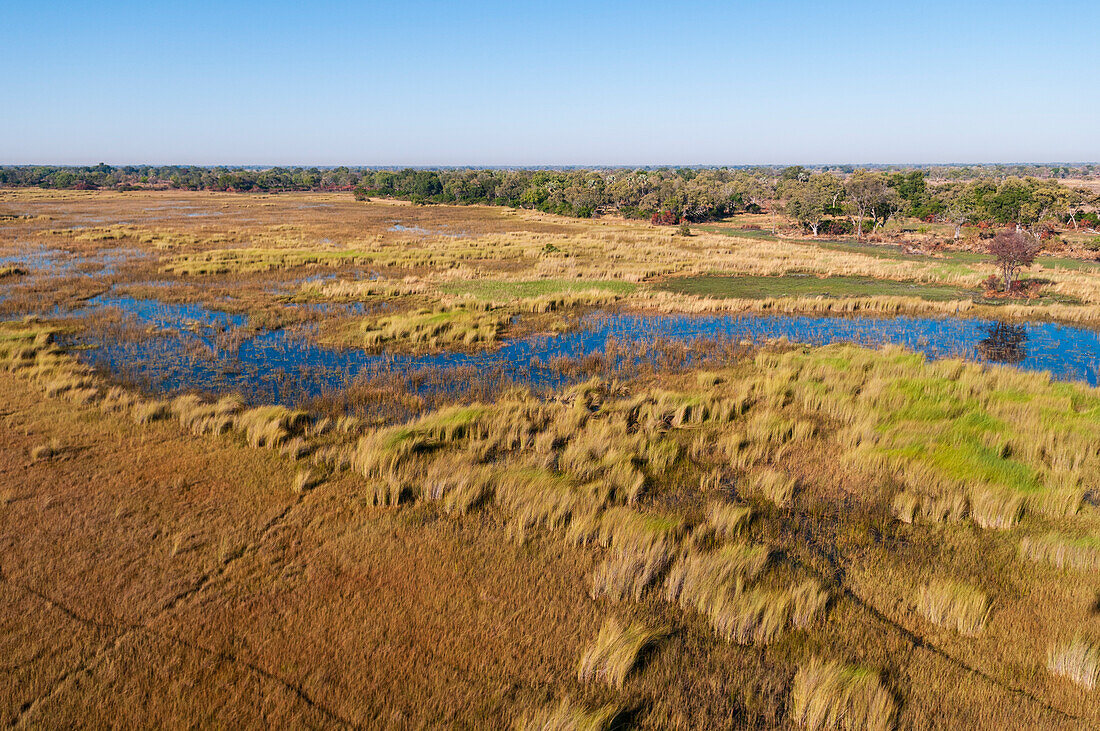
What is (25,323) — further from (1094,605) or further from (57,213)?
(57,213)

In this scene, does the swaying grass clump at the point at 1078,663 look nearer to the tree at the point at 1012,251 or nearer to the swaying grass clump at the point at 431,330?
the swaying grass clump at the point at 431,330

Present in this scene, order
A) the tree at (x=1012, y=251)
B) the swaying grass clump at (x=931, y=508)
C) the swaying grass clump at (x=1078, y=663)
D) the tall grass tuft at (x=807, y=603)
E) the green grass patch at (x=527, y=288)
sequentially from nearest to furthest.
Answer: the swaying grass clump at (x=1078, y=663)
the tall grass tuft at (x=807, y=603)
the swaying grass clump at (x=931, y=508)
the tree at (x=1012, y=251)
the green grass patch at (x=527, y=288)

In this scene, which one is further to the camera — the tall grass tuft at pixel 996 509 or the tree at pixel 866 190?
the tree at pixel 866 190

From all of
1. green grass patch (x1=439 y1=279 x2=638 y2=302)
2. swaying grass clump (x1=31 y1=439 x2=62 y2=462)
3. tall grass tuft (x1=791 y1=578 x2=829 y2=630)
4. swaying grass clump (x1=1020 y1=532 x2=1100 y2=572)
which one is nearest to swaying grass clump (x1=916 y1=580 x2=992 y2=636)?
tall grass tuft (x1=791 y1=578 x2=829 y2=630)

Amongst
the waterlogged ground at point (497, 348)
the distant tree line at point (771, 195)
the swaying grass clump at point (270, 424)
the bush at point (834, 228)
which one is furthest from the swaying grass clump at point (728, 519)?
the bush at point (834, 228)

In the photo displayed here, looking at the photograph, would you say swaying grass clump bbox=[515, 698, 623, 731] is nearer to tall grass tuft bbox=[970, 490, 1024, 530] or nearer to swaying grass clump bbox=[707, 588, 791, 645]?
swaying grass clump bbox=[707, 588, 791, 645]
